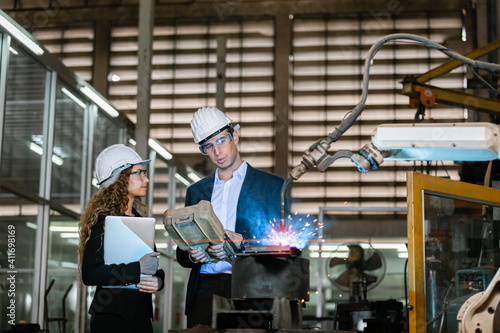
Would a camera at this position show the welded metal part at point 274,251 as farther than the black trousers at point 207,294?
No

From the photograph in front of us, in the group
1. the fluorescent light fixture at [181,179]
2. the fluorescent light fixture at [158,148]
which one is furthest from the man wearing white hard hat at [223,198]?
the fluorescent light fixture at [181,179]

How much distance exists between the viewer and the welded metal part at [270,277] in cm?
249

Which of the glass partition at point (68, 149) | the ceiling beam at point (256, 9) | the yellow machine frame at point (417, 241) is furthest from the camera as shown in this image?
the ceiling beam at point (256, 9)

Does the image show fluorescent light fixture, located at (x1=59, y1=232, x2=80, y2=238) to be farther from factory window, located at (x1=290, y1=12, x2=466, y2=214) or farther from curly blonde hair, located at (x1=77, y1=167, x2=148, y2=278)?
factory window, located at (x1=290, y1=12, x2=466, y2=214)

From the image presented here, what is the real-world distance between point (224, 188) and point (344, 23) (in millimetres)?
11902

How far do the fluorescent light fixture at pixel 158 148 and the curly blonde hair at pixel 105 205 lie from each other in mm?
5913

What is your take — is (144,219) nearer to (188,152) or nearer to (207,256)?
(207,256)

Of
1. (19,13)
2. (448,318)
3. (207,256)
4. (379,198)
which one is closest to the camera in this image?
(207,256)

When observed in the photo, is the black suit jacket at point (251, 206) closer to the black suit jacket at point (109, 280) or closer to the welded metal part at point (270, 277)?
the black suit jacket at point (109, 280)

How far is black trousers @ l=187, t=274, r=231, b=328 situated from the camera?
3055 mm

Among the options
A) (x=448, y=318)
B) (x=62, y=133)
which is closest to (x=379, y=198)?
(x=62, y=133)

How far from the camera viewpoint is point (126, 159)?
3.17 m

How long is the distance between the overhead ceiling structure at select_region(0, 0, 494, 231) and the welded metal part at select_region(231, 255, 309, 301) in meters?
11.4

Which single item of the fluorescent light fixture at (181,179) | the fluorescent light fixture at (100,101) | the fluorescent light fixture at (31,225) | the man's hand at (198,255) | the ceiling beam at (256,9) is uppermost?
the ceiling beam at (256,9)
